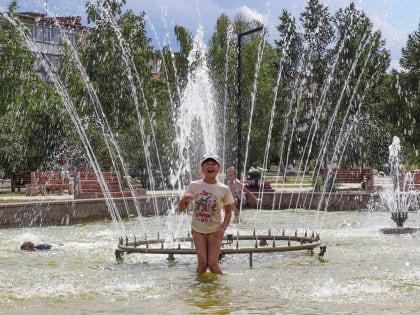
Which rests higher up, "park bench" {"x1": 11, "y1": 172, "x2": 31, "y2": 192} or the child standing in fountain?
"park bench" {"x1": 11, "y1": 172, "x2": 31, "y2": 192}

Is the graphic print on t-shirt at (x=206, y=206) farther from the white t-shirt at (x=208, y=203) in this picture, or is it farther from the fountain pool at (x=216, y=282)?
the fountain pool at (x=216, y=282)

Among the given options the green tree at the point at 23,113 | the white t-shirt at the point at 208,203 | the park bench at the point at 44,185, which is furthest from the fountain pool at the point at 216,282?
the green tree at the point at 23,113

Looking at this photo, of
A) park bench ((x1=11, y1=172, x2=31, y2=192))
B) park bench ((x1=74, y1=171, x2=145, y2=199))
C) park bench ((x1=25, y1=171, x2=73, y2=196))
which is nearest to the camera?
park bench ((x1=74, y1=171, x2=145, y2=199))

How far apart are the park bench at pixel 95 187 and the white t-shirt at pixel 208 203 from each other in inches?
600

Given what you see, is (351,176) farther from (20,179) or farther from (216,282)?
(216,282)

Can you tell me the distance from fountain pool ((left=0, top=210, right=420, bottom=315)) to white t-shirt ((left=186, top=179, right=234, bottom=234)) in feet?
1.99

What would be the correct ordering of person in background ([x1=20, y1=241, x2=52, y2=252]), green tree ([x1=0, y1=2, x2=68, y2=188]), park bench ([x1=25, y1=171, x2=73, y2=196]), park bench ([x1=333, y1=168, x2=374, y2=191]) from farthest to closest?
1. park bench ([x1=333, y1=168, x2=374, y2=191])
2. green tree ([x1=0, y1=2, x2=68, y2=188])
3. park bench ([x1=25, y1=171, x2=73, y2=196])
4. person in background ([x1=20, y1=241, x2=52, y2=252])

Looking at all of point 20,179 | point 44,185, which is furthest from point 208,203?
point 20,179

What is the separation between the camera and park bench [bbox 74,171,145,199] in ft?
81.0

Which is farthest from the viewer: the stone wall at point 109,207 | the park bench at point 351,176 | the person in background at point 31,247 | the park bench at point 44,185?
the park bench at point 351,176

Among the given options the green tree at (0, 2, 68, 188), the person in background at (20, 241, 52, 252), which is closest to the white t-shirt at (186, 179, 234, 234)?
the person in background at (20, 241, 52, 252)

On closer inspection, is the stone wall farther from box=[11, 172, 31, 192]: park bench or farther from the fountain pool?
box=[11, 172, 31, 192]: park bench

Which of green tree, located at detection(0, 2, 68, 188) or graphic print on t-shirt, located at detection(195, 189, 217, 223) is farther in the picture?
green tree, located at detection(0, 2, 68, 188)

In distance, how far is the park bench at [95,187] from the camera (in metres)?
24.7
